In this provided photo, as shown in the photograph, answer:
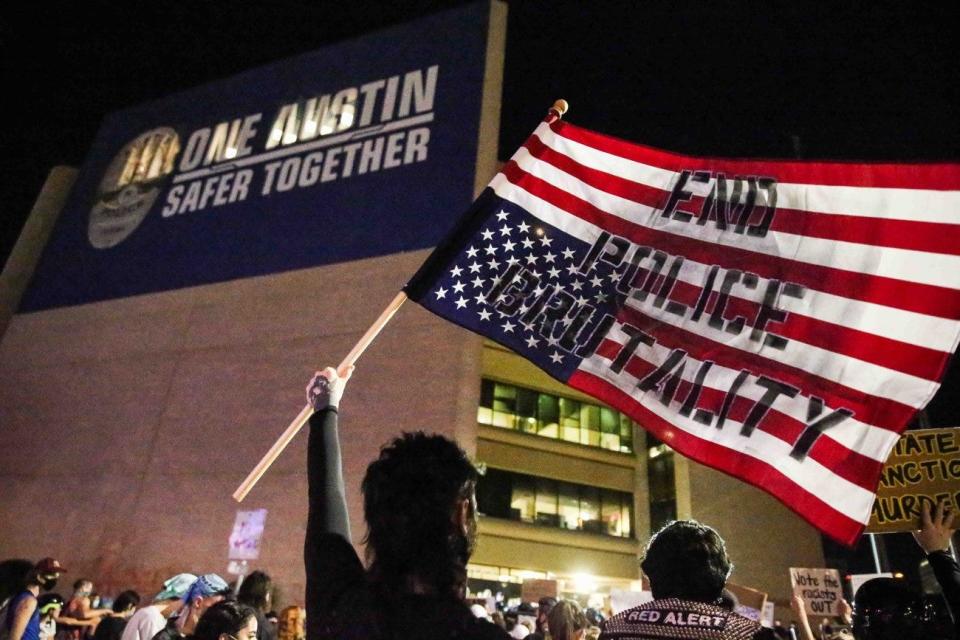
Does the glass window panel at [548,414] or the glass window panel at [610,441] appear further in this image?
the glass window panel at [610,441]

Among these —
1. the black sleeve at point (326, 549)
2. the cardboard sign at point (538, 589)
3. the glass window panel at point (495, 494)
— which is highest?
the glass window panel at point (495, 494)

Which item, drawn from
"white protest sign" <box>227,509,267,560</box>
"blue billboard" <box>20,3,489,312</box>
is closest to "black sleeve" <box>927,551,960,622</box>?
"blue billboard" <box>20,3,489,312</box>

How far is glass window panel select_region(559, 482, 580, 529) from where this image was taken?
27609 millimetres

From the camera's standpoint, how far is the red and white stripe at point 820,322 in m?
2.79

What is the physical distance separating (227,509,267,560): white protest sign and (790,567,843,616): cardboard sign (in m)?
12.3

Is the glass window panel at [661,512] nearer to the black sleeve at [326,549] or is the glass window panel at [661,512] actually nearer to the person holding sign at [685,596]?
the person holding sign at [685,596]

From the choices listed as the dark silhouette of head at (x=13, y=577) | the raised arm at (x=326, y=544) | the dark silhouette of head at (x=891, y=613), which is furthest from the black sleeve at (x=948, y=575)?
the dark silhouette of head at (x=13, y=577)

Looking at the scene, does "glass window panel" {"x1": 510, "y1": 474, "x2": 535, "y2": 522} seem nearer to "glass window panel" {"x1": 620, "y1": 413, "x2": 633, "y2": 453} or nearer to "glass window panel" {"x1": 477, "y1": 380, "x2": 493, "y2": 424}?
"glass window panel" {"x1": 477, "y1": 380, "x2": 493, "y2": 424}

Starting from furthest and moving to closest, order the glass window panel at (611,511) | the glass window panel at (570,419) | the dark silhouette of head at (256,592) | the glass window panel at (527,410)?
the glass window panel at (570,419) < the glass window panel at (527,410) < the glass window panel at (611,511) < the dark silhouette of head at (256,592)

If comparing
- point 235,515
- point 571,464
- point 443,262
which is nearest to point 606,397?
point 443,262

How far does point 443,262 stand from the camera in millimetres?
3811

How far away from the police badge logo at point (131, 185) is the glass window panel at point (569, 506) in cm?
1938

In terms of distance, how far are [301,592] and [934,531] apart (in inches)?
574

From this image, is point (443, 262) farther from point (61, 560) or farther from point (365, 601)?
point (61, 560)
